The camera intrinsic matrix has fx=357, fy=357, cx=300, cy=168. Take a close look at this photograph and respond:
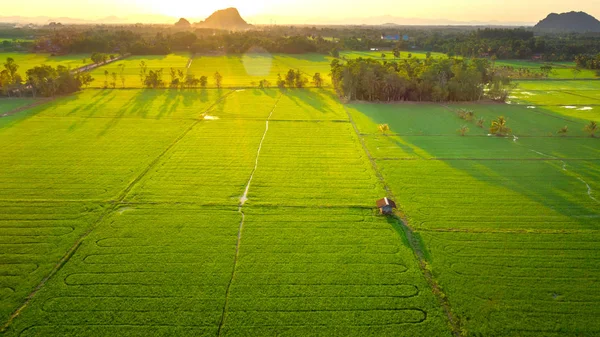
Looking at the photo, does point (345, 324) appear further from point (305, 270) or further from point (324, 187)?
point (324, 187)

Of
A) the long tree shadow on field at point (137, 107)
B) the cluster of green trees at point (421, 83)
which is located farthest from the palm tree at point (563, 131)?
the long tree shadow on field at point (137, 107)

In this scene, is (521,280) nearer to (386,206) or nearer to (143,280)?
(386,206)

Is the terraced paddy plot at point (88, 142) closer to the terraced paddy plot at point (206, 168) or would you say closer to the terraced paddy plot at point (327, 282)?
the terraced paddy plot at point (206, 168)

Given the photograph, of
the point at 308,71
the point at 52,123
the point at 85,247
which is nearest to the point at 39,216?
the point at 85,247

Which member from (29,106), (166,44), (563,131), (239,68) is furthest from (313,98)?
(166,44)

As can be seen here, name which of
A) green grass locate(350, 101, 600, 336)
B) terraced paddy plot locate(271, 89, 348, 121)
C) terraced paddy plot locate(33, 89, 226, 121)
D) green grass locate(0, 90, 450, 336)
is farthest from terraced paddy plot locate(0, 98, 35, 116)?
green grass locate(350, 101, 600, 336)

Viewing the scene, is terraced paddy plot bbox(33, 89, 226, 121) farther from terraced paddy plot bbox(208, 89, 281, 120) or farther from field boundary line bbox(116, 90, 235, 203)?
field boundary line bbox(116, 90, 235, 203)
